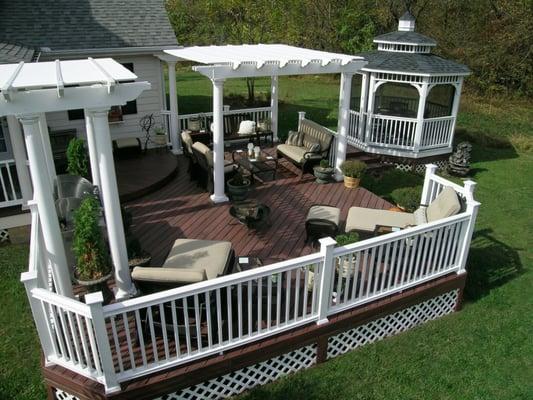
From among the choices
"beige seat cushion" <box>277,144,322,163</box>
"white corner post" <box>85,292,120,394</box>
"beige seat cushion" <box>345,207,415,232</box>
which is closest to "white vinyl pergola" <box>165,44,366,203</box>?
"beige seat cushion" <box>277,144,322,163</box>

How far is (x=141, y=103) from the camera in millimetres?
10867

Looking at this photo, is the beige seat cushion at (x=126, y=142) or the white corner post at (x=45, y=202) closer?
the white corner post at (x=45, y=202)

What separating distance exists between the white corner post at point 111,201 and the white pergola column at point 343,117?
561cm

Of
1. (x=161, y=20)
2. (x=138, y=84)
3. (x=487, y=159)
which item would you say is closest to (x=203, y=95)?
(x=161, y=20)

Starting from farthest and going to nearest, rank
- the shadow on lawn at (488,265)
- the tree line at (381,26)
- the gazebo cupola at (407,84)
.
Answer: the tree line at (381,26)
the gazebo cupola at (407,84)
the shadow on lawn at (488,265)

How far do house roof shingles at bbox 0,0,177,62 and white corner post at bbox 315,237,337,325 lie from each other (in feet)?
26.5

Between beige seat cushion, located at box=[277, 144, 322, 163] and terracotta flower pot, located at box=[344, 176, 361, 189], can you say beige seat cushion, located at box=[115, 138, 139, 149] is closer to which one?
beige seat cushion, located at box=[277, 144, 322, 163]

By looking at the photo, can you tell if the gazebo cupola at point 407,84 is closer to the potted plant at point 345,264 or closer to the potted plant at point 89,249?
the potted plant at point 345,264

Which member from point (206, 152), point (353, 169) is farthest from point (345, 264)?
point (206, 152)

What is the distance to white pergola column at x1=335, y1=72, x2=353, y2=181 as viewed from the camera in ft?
28.9

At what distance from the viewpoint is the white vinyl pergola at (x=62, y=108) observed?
3.82m

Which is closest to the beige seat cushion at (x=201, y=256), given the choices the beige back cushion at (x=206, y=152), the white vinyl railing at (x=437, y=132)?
the beige back cushion at (x=206, y=152)

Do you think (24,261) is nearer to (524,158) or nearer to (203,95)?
(524,158)

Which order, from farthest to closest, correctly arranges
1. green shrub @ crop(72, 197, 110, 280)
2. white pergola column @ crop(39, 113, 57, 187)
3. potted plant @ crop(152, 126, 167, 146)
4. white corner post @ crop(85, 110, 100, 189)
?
1. potted plant @ crop(152, 126, 167, 146)
2. white pergola column @ crop(39, 113, 57, 187)
3. white corner post @ crop(85, 110, 100, 189)
4. green shrub @ crop(72, 197, 110, 280)
